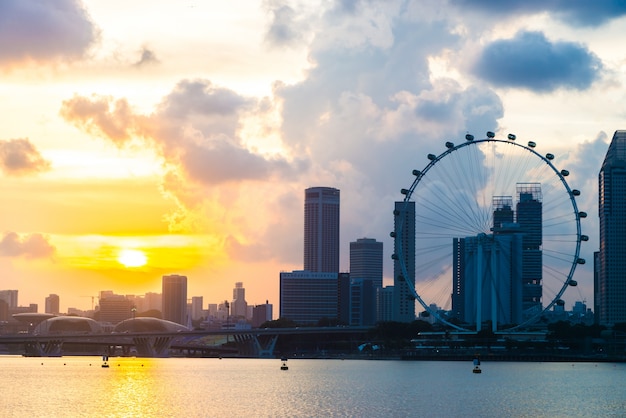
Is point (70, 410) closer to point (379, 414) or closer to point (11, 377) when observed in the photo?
point (379, 414)

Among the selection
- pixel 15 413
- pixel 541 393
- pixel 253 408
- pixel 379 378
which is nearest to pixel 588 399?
pixel 541 393

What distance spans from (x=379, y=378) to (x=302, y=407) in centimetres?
5380

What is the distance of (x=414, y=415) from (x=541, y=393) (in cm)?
3274

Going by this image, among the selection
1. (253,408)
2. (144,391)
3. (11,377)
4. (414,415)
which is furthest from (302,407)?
A: (11,377)

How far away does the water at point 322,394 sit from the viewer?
101m

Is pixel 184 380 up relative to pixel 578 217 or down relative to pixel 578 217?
down

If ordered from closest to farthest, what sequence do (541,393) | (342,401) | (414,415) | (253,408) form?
(414,415) < (253,408) < (342,401) < (541,393)

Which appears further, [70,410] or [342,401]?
[342,401]

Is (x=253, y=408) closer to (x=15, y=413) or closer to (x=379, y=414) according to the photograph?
(x=379, y=414)

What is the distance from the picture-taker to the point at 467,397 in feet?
382

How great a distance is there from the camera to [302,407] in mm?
105375

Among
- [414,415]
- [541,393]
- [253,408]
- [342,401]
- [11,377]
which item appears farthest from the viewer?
[11,377]

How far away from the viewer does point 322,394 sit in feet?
405

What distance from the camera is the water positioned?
10057 centimetres
